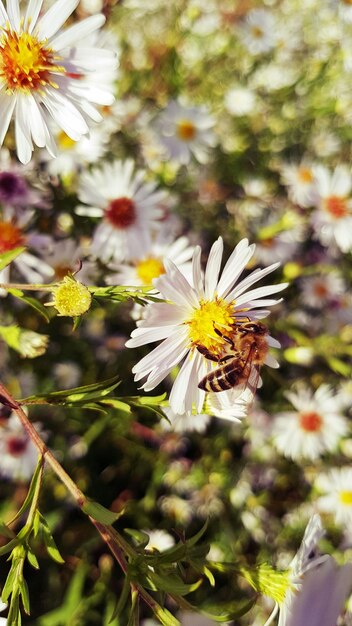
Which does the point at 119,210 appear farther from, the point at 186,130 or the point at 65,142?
the point at 186,130

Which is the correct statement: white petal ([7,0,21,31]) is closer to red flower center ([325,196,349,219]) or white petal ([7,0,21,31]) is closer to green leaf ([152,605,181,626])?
green leaf ([152,605,181,626])

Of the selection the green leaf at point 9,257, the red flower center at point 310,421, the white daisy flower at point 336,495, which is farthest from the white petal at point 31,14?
the white daisy flower at point 336,495

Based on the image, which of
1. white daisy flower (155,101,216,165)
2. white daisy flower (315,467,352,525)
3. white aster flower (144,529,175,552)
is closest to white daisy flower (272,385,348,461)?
white daisy flower (315,467,352,525)

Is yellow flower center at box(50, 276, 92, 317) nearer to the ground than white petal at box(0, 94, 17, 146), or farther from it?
nearer to the ground

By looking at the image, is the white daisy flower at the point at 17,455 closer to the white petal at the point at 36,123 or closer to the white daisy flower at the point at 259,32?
the white petal at the point at 36,123

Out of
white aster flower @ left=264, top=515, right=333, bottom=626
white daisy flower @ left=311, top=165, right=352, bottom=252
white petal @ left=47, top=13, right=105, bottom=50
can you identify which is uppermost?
white daisy flower @ left=311, top=165, right=352, bottom=252

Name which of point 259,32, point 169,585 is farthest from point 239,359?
point 259,32

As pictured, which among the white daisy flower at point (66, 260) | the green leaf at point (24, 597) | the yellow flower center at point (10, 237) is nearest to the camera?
the green leaf at point (24, 597)
